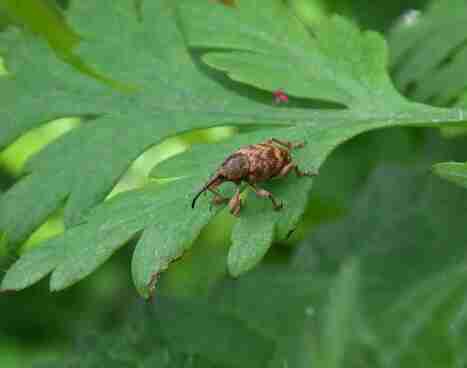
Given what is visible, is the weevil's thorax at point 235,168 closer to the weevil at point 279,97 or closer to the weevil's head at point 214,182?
the weevil's head at point 214,182

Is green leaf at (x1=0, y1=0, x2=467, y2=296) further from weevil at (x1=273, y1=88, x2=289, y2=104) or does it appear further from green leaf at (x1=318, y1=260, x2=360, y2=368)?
green leaf at (x1=318, y1=260, x2=360, y2=368)

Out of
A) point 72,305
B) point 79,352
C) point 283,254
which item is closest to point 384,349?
point 79,352

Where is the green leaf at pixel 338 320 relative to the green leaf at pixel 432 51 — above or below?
below

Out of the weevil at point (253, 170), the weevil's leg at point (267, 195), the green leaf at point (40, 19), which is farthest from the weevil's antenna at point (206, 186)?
the green leaf at point (40, 19)

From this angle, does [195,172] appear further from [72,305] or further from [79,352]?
[72,305]

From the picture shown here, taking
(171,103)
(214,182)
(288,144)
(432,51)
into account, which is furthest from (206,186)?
(432,51)

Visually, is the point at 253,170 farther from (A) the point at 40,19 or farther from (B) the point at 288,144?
(A) the point at 40,19
